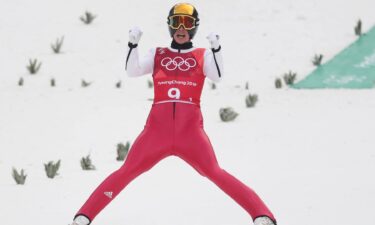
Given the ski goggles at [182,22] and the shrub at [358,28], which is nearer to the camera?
the ski goggles at [182,22]

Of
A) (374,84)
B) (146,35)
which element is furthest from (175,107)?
(146,35)

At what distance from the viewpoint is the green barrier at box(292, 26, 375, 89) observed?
37.9 ft

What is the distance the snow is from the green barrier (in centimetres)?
24

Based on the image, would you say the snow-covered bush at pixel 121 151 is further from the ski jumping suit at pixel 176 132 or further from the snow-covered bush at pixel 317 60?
the snow-covered bush at pixel 317 60

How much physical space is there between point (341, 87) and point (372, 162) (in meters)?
3.50

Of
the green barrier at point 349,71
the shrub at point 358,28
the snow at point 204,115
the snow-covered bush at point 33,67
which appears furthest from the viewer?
the shrub at point 358,28

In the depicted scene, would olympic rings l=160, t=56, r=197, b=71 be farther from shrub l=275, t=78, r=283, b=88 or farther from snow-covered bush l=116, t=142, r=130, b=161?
shrub l=275, t=78, r=283, b=88

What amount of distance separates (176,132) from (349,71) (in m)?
6.78

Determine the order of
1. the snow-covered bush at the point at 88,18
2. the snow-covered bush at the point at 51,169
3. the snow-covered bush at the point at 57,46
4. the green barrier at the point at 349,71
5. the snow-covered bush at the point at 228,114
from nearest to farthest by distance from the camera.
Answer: the snow-covered bush at the point at 51,169
the snow-covered bush at the point at 228,114
the green barrier at the point at 349,71
the snow-covered bush at the point at 57,46
the snow-covered bush at the point at 88,18

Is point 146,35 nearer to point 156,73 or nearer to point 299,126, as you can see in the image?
point 299,126

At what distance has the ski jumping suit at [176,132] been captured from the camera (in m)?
5.47

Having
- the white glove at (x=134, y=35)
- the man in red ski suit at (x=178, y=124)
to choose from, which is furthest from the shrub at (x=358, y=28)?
the white glove at (x=134, y=35)

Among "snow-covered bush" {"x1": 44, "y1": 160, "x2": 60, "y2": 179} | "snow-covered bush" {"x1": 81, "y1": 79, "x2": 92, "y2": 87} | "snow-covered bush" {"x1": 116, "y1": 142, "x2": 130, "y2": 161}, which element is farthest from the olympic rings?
"snow-covered bush" {"x1": 81, "y1": 79, "x2": 92, "y2": 87}

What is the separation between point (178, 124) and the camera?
5551 mm
